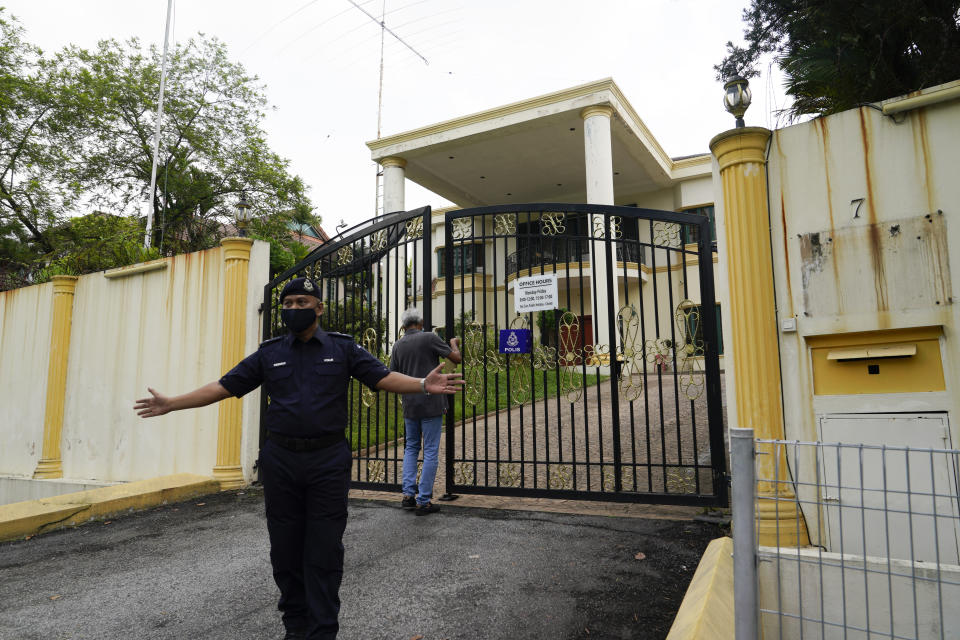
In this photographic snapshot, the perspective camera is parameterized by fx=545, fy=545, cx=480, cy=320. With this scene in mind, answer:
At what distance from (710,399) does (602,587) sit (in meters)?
2.07

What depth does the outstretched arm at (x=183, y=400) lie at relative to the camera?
9.16 feet

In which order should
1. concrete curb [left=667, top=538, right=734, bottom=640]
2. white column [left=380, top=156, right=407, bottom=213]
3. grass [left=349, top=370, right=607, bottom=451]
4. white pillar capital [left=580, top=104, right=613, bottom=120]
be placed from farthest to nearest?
white column [left=380, top=156, right=407, bottom=213] → white pillar capital [left=580, top=104, right=613, bottom=120] → grass [left=349, top=370, right=607, bottom=451] → concrete curb [left=667, top=538, right=734, bottom=640]

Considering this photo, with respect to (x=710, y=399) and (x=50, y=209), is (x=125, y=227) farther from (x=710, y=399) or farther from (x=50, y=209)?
(x=710, y=399)

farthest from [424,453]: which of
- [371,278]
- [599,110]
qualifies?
[599,110]

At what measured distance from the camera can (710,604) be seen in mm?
2209

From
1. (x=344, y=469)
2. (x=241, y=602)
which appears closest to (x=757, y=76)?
(x=344, y=469)

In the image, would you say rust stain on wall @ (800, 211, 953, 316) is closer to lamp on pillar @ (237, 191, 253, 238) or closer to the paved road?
the paved road

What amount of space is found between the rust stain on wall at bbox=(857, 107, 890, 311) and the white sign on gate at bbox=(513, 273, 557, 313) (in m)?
2.40

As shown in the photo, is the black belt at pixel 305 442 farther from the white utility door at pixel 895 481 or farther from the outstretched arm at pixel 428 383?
the white utility door at pixel 895 481

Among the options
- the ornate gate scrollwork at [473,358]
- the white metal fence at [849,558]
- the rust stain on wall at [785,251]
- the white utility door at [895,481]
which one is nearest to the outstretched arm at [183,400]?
the white metal fence at [849,558]

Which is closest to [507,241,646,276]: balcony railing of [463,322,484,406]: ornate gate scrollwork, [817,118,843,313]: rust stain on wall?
[463,322,484,406]: ornate gate scrollwork

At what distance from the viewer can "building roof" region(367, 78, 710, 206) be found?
15.6 metres

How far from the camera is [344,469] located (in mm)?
2721

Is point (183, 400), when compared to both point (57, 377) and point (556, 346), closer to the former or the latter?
point (556, 346)
